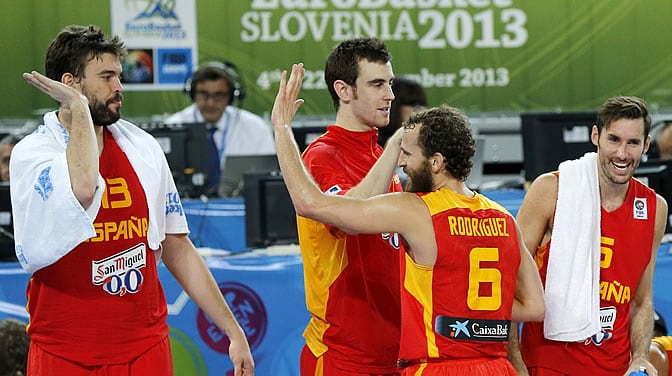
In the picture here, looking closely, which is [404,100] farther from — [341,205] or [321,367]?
[341,205]

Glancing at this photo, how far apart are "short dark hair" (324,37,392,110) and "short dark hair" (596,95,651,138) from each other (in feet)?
2.42

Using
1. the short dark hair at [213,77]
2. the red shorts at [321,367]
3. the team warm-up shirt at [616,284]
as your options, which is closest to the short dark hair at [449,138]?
the team warm-up shirt at [616,284]

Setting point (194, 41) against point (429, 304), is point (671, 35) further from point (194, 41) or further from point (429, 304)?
point (429, 304)

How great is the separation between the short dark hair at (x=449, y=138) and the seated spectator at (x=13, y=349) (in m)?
1.44

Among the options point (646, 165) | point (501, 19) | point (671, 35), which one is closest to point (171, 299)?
point (646, 165)

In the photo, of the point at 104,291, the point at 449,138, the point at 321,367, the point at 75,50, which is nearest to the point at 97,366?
the point at 104,291

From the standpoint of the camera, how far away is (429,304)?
296 centimetres

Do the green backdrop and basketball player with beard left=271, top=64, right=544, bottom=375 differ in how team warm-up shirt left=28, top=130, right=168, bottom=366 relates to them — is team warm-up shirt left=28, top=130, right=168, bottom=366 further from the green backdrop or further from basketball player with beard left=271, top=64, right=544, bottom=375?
the green backdrop

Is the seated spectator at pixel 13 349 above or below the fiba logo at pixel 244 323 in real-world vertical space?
above

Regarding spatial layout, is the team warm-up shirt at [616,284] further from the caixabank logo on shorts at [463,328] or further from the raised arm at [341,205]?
the raised arm at [341,205]

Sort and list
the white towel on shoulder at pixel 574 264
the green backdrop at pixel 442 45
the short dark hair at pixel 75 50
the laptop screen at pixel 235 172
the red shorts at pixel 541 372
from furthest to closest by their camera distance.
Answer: the green backdrop at pixel 442 45
the laptop screen at pixel 235 172
the red shorts at pixel 541 372
the white towel on shoulder at pixel 574 264
the short dark hair at pixel 75 50

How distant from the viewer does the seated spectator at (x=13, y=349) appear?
3.31 m

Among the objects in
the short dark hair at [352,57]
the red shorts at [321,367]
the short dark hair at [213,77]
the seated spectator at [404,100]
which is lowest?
the red shorts at [321,367]

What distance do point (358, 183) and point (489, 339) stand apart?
2.19ft
